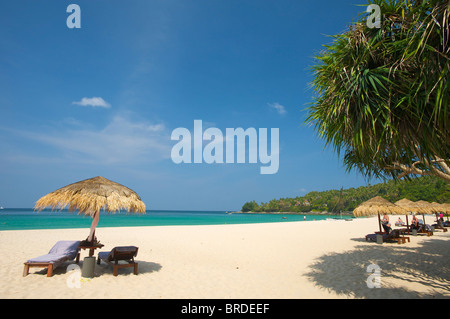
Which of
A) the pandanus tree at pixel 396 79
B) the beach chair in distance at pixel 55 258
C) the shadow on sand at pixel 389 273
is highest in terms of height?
the pandanus tree at pixel 396 79

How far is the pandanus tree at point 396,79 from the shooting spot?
3.80 metres

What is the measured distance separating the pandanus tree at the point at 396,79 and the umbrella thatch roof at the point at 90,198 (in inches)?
236

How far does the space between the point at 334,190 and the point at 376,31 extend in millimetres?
164704

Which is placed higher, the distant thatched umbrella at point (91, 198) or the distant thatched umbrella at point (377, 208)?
the distant thatched umbrella at point (91, 198)

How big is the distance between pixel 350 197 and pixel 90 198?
5323 inches

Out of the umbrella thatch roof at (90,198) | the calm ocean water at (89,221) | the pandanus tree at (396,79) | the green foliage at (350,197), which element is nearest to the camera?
the pandanus tree at (396,79)

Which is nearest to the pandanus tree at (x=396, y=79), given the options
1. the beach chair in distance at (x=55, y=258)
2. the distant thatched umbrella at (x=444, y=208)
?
the beach chair in distance at (x=55, y=258)

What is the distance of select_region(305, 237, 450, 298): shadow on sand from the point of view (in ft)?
17.6

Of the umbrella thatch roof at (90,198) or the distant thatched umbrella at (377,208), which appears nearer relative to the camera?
the umbrella thatch roof at (90,198)

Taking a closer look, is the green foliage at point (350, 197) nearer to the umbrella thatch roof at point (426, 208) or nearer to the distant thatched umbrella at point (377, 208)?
the umbrella thatch roof at point (426, 208)

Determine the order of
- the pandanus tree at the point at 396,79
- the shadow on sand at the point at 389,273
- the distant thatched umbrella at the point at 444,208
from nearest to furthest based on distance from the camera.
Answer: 1. the pandanus tree at the point at 396,79
2. the shadow on sand at the point at 389,273
3. the distant thatched umbrella at the point at 444,208

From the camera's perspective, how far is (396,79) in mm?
4578
